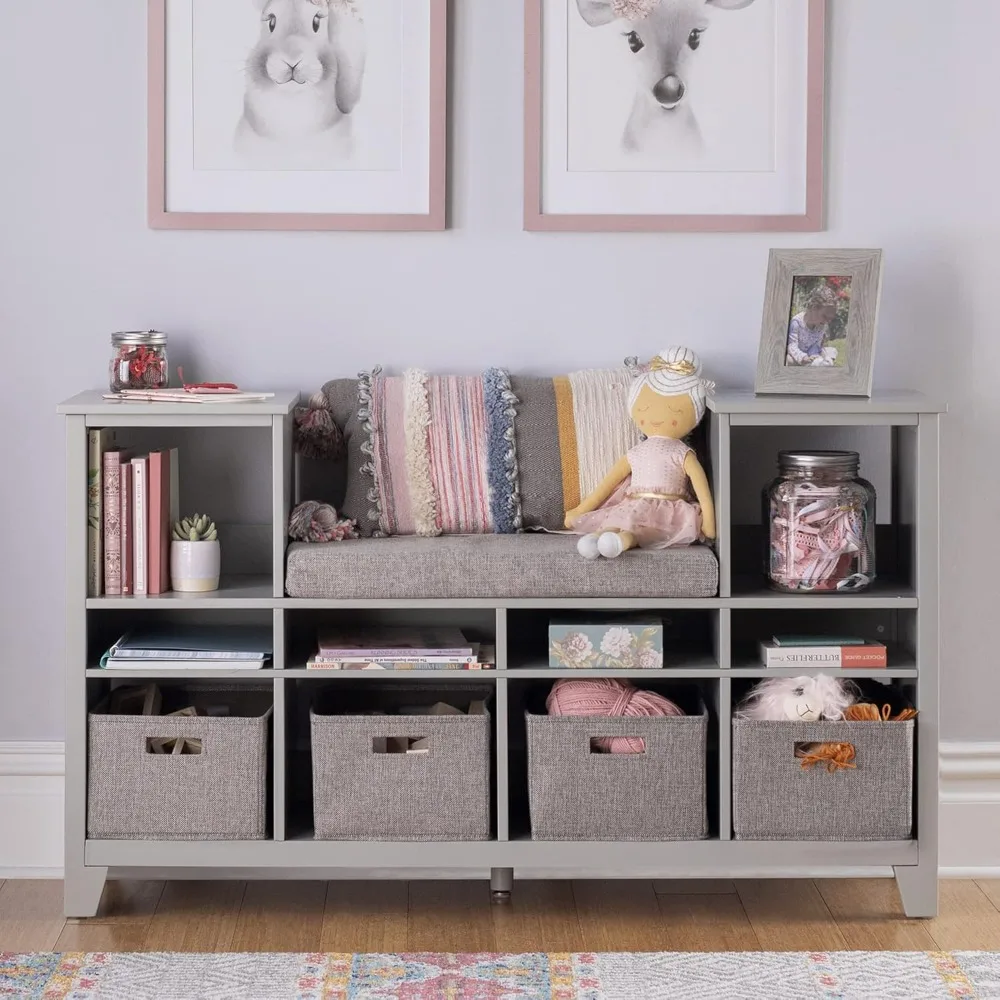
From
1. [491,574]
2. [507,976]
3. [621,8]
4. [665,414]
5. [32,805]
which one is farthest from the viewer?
[32,805]

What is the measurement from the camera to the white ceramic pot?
215cm

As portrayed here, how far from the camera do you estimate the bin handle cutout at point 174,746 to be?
2.14m

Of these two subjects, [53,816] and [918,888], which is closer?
[918,888]

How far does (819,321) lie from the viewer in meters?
2.19

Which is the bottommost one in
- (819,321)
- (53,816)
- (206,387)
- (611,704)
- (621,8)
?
(53,816)

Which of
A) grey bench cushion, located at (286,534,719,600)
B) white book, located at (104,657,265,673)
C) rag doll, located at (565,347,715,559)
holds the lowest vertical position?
white book, located at (104,657,265,673)

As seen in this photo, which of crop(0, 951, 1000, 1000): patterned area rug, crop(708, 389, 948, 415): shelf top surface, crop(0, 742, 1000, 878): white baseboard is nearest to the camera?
crop(0, 951, 1000, 1000): patterned area rug

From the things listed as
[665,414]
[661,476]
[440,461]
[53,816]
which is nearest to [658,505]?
[661,476]

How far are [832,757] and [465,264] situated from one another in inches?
40.8

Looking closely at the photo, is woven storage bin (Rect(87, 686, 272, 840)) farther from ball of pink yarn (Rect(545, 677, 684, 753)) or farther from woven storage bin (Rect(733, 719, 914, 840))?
woven storage bin (Rect(733, 719, 914, 840))

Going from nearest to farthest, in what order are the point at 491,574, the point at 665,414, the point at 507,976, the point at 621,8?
the point at 507,976 < the point at 491,574 < the point at 665,414 < the point at 621,8

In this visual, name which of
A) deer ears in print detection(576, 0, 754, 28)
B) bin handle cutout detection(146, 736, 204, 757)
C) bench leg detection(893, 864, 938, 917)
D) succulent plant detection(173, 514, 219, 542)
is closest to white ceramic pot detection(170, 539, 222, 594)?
succulent plant detection(173, 514, 219, 542)

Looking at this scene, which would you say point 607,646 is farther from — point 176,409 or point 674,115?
point 674,115

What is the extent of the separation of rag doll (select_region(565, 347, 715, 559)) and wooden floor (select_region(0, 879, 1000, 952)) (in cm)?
62
